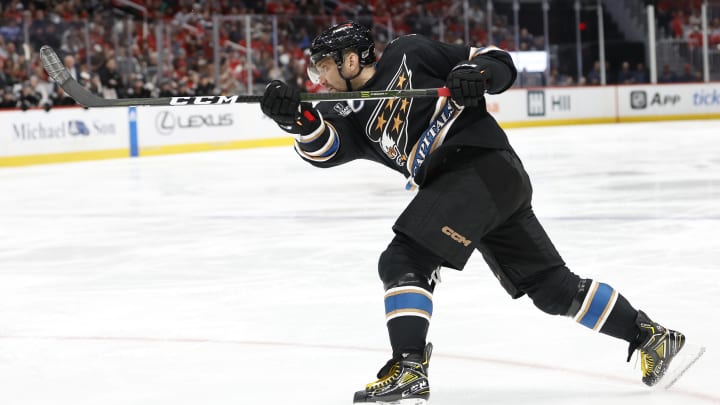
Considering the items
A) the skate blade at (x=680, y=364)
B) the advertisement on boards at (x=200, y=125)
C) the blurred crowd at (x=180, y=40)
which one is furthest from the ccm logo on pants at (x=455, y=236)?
the advertisement on boards at (x=200, y=125)

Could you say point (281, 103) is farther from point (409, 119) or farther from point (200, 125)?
point (200, 125)

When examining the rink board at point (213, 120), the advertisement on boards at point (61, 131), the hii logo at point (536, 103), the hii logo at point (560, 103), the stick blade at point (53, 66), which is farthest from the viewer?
the hii logo at point (560, 103)

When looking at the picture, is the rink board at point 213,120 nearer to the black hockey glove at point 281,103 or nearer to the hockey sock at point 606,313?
the black hockey glove at point 281,103

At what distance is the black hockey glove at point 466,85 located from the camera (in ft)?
8.78

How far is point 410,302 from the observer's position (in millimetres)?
2648

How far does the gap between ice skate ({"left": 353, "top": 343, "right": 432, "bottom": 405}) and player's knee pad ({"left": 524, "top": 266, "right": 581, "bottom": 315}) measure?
1.33 ft

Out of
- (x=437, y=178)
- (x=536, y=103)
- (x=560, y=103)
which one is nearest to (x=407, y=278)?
(x=437, y=178)

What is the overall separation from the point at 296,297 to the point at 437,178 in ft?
5.92

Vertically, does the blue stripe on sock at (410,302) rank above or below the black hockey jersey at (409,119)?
Answer: below

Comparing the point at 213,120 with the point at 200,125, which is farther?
the point at 213,120

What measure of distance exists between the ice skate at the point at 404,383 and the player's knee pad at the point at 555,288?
406 millimetres

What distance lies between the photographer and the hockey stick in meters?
2.76

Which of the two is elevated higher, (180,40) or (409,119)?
(180,40)

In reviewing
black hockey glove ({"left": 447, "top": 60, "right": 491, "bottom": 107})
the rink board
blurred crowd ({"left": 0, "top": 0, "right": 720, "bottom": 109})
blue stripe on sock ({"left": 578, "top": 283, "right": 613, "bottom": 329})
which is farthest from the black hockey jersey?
blurred crowd ({"left": 0, "top": 0, "right": 720, "bottom": 109})
